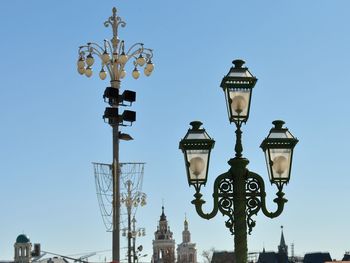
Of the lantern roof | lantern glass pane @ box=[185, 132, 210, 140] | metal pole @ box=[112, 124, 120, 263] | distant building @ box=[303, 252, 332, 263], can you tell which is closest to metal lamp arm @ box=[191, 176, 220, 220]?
lantern glass pane @ box=[185, 132, 210, 140]

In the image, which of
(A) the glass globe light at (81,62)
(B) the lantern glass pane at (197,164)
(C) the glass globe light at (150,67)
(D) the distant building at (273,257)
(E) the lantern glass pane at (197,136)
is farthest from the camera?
(D) the distant building at (273,257)

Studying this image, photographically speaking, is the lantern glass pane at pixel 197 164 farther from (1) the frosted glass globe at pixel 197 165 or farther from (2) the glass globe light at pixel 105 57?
(2) the glass globe light at pixel 105 57

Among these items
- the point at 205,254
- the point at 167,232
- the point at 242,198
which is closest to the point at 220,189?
the point at 242,198

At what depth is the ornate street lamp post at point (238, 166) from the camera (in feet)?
38.1

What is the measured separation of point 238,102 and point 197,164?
996 millimetres

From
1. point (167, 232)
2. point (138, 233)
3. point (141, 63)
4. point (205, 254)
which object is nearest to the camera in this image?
point (141, 63)

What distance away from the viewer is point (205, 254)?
433 ft

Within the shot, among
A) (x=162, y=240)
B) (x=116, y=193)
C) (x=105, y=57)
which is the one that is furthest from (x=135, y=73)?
(x=162, y=240)

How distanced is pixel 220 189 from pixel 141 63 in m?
9.70

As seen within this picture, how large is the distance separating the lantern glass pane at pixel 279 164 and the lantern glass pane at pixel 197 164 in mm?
870

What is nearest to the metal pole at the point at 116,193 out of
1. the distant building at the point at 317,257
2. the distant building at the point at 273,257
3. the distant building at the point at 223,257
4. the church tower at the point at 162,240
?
the distant building at the point at 223,257

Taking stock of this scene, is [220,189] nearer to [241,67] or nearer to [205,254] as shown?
[241,67]

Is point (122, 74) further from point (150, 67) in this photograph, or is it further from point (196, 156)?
point (196, 156)

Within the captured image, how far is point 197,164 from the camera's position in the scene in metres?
11.6
